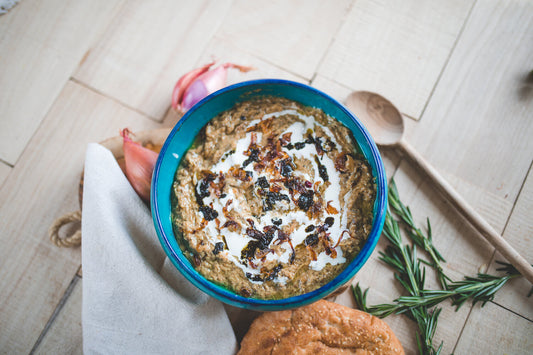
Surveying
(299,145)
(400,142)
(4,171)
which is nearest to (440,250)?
(400,142)

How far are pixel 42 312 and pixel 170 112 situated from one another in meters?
1.14

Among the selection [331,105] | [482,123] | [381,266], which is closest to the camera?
[331,105]

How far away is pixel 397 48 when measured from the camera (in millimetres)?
1757

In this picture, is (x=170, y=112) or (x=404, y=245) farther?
(x=170, y=112)

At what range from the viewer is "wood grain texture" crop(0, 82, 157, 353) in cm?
162

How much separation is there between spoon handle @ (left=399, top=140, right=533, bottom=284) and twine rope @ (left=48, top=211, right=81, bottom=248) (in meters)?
1.50

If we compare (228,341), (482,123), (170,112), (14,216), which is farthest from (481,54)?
(14,216)

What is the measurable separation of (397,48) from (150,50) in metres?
1.30

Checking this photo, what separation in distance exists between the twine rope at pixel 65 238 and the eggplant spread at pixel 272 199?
0.50 meters

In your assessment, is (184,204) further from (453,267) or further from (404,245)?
(453,267)

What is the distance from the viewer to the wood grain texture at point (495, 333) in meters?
1.48

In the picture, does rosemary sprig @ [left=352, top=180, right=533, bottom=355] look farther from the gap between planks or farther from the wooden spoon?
the gap between planks

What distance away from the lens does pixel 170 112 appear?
175cm

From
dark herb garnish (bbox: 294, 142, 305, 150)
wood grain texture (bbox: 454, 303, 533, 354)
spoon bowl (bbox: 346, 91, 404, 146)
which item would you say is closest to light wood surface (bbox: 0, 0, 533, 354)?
wood grain texture (bbox: 454, 303, 533, 354)
